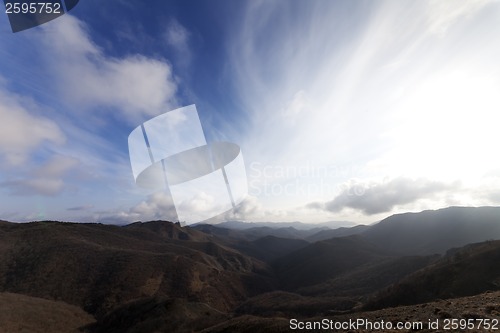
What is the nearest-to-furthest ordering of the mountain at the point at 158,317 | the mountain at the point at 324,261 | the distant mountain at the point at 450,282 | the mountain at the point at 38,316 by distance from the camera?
the distant mountain at the point at 450,282 → the mountain at the point at 38,316 → the mountain at the point at 158,317 → the mountain at the point at 324,261

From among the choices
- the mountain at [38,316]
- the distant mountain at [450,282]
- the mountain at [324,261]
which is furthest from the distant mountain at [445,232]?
the mountain at [38,316]

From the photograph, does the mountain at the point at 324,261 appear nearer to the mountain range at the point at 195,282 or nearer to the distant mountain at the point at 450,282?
the mountain range at the point at 195,282

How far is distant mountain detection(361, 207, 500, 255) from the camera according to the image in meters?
149

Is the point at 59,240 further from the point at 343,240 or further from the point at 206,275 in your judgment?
the point at 343,240

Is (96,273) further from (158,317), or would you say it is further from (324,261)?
(324,261)

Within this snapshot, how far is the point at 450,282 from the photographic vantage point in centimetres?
3650

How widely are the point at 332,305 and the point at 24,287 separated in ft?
222

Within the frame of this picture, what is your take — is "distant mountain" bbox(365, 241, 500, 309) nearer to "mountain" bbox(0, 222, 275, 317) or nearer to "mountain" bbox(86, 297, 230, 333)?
"mountain" bbox(86, 297, 230, 333)

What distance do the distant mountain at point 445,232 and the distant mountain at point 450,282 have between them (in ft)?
390

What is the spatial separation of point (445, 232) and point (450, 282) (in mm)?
161312

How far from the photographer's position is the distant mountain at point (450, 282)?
3388cm

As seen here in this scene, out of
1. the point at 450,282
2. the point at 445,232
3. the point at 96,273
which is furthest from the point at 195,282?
the point at 445,232

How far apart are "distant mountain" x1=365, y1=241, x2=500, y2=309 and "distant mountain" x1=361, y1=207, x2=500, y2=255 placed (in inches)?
4676

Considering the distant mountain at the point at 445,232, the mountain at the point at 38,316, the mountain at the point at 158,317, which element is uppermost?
the mountain at the point at 38,316
